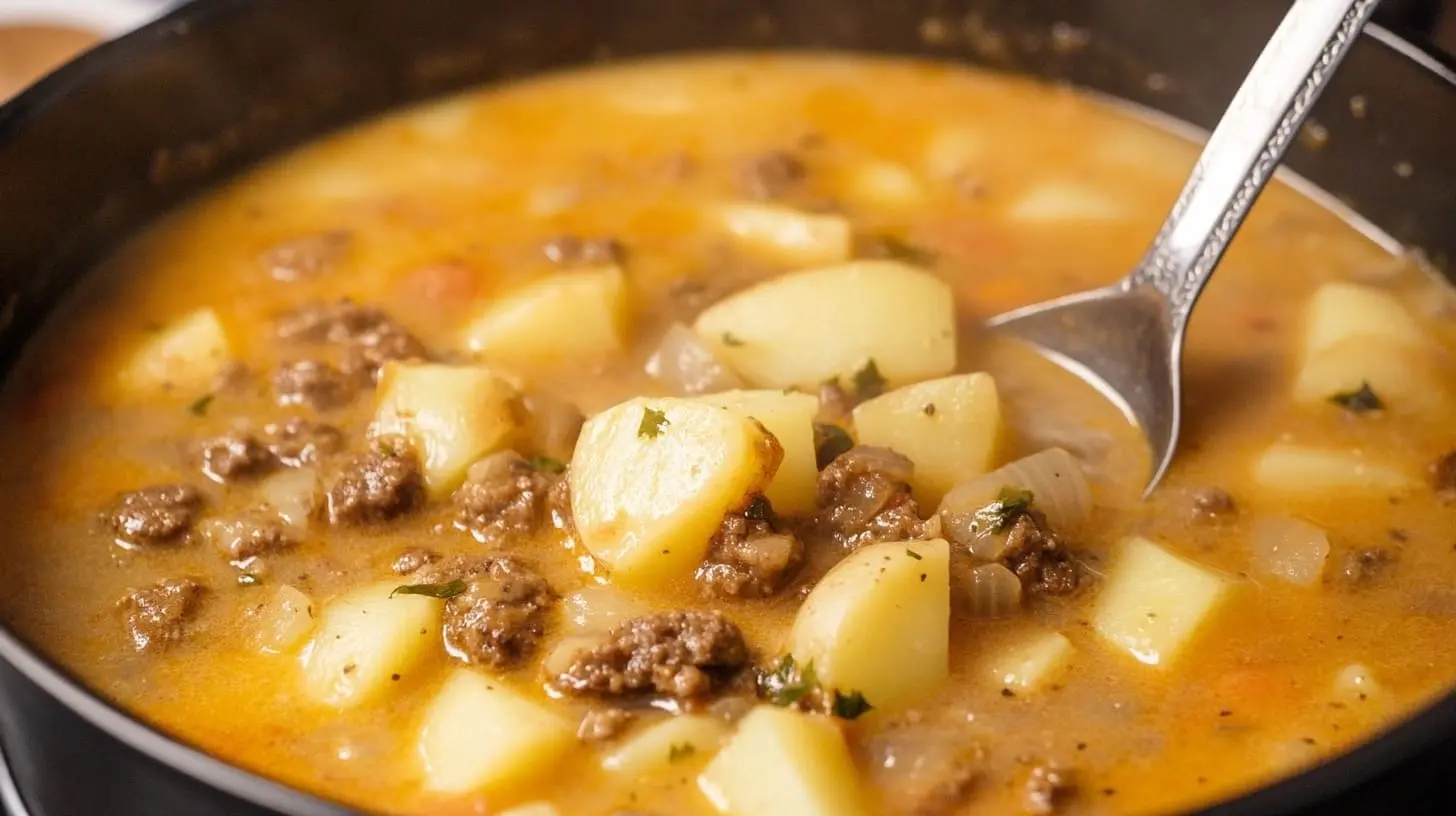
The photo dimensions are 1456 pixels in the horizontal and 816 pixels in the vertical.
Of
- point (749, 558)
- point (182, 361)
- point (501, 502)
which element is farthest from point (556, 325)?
point (749, 558)

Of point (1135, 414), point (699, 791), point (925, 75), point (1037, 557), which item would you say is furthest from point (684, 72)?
point (699, 791)

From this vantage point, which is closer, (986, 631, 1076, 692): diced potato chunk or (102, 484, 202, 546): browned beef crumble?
(986, 631, 1076, 692): diced potato chunk

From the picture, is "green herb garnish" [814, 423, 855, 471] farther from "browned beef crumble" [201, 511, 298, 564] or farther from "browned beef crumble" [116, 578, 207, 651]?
"browned beef crumble" [116, 578, 207, 651]

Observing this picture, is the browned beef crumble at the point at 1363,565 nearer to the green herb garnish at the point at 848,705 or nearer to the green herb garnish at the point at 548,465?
the green herb garnish at the point at 848,705

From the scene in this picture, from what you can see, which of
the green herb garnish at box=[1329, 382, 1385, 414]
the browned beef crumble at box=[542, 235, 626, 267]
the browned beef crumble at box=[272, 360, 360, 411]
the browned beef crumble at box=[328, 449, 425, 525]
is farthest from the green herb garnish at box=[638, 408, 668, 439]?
the green herb garnish at box=[1329, 382, 1385, 414]

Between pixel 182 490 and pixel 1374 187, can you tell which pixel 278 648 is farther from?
pixel 1374 187

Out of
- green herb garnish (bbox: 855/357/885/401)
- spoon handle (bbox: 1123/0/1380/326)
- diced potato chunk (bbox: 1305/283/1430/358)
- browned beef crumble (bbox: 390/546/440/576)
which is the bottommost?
browned beef crumble (bbox: 390/546/440/576)

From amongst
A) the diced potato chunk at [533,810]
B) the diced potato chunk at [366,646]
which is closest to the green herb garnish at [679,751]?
the diced potato chunk at [533,810]
